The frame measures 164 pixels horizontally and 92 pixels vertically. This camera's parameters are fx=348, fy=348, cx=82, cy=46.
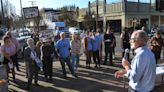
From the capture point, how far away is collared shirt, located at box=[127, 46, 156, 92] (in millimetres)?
4830

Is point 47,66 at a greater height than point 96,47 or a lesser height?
lesser

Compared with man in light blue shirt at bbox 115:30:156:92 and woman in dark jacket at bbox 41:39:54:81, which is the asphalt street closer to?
woman in dark jacket at bbox 41:39:54:81

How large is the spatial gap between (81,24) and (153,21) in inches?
650

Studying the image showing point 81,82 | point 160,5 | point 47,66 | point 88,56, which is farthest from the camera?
point 88,56

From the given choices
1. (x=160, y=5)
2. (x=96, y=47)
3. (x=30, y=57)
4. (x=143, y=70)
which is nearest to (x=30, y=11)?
(x=96, y=47)

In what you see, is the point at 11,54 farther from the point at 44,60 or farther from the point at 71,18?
the point at 71,18

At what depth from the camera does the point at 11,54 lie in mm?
12812

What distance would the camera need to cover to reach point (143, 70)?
15.9 ft

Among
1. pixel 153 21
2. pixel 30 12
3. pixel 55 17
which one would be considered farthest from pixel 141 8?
pixel 30 12

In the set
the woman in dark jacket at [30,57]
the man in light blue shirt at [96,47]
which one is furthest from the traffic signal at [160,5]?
the man in light blue shirt at [96,47]

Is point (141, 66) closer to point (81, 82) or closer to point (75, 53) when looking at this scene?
point (81, 82)

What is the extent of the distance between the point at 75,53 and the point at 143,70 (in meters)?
9.15

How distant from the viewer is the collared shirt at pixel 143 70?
4.83 metres

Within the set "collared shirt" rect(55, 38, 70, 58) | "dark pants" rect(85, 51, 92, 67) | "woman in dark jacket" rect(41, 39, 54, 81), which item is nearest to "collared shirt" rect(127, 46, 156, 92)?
"woman in dark jacket" rect(41, 39, 54, 81)
